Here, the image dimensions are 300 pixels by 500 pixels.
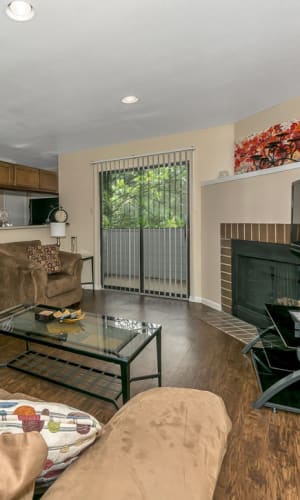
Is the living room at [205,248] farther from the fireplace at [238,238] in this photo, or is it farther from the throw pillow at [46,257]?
the throw pillow at [46,257]

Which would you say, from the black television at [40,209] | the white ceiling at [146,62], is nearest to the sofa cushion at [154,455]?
the white ceiling at [146,62]

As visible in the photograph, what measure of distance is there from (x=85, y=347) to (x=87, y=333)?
0.28 m

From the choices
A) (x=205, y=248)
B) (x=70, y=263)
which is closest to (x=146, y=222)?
(x=205, y=248)

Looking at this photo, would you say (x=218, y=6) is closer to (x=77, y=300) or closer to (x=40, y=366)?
(x=40, y=366)

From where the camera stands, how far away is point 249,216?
3.24 metres

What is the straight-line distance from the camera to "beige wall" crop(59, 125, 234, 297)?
4062 mm

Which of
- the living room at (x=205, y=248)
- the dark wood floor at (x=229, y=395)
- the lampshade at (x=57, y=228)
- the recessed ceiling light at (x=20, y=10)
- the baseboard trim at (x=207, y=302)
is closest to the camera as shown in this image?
the dark wood floor at (x=229, y=395)

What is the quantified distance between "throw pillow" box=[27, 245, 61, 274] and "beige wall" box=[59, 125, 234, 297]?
1.03m

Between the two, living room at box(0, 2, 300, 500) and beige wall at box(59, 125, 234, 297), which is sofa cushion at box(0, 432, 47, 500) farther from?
beige wall at box(59, 125, 234, 297)

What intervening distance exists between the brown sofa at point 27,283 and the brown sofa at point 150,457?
2830 mm

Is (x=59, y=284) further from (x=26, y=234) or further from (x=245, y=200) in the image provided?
(x=245, y=200)

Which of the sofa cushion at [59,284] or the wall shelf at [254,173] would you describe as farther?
the sofa cushion at [59,284]

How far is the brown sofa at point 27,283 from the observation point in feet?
11.2

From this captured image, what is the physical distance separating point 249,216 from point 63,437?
302 cm
